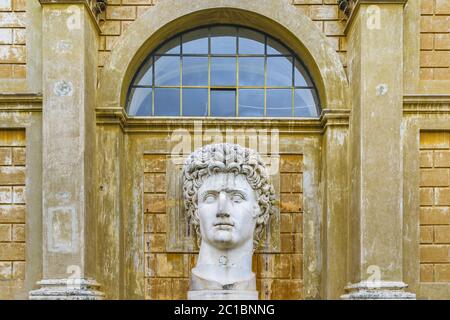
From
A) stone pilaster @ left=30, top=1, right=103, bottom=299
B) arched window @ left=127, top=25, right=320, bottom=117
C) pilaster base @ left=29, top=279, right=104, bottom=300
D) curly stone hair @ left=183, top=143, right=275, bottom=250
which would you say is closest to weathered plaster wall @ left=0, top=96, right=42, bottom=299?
stone pilaster @ left=30, top=1, right=103, bottom=299

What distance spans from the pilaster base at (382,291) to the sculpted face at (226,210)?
1988 millimetres

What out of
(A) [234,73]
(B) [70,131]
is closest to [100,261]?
(B) [70,131]

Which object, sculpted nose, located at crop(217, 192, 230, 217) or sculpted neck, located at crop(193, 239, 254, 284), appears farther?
sculpted neck, located at crop(193, 239, 254, 284)

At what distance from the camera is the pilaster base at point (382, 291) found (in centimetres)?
1426

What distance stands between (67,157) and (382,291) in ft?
18.3

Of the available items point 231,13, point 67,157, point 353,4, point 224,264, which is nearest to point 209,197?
point 224,264

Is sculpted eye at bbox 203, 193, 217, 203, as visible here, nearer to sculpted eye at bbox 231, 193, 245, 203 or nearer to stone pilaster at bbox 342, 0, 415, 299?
sculpted eye at bbox 231, 193, 245, 203

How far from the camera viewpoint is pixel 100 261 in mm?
15375

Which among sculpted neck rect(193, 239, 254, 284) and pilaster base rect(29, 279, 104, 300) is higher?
sculpted neck rect(193, 239, 254, 284)

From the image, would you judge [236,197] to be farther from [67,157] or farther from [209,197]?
[67,157]

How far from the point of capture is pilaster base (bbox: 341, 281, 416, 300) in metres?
14.3

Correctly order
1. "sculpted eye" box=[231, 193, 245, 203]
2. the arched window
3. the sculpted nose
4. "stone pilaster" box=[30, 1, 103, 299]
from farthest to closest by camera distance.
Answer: the arched window < "sculpted eye" box=[231, 193, 245, 203] < "stone pilaster" box=[30, 1, 103, 299] < the sculpted nose

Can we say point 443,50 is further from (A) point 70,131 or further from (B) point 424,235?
(A) point 70,131

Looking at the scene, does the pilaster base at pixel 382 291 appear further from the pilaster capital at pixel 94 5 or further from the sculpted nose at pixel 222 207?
the pilaster capital at pixel 94 5
